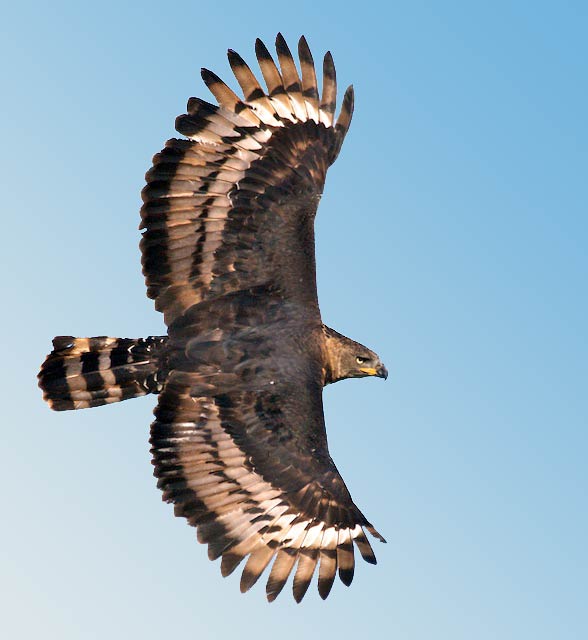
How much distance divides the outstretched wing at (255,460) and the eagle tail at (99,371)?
309 millimetres

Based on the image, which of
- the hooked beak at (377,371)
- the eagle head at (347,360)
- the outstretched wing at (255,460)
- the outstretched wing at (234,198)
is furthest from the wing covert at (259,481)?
the hooked beak at (377,371)

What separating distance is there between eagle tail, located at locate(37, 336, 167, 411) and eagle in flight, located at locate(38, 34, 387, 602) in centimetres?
1

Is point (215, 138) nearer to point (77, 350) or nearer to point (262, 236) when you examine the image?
point (262, 236)

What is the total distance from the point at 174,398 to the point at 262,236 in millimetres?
1910

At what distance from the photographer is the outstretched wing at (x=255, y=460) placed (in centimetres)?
1222

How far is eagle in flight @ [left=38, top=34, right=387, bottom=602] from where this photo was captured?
40.3 ft

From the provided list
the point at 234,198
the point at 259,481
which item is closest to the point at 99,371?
the point at 259,481

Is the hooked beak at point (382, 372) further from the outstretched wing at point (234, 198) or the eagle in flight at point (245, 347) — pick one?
the outstretched wing at point (234, 198)

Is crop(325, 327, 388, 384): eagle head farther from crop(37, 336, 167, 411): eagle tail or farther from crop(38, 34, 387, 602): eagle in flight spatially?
crop(37, 336, 167, 411): eagle tail

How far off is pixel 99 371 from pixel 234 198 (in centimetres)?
227

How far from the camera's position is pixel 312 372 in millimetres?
12727

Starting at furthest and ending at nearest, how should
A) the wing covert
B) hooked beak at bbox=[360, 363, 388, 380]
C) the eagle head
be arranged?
hooked beak at bbox=[360, 363, 388, 380]
the eagle head
the wing covert

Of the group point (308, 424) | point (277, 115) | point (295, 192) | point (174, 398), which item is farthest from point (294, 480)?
point (277, 115)

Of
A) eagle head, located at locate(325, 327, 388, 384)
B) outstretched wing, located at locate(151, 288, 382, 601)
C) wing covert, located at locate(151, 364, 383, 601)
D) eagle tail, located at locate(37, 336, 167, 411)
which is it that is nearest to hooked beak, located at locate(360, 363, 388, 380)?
eagle head, located at locate(325, 327, 388, 384)
